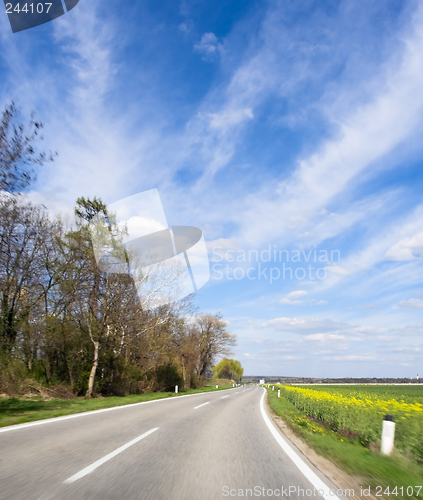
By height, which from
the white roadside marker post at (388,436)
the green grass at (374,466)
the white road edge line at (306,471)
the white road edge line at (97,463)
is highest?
the white roadside marker post at (388,436)

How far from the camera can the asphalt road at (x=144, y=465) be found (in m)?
3.68

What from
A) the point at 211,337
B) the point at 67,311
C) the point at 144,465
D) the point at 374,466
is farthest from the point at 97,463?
the point at 211,337

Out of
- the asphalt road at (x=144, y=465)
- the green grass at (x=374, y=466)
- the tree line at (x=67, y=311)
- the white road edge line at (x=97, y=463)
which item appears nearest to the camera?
the asphalt road at (x=144, y=465)

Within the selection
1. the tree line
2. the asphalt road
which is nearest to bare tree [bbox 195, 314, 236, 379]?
the tree line

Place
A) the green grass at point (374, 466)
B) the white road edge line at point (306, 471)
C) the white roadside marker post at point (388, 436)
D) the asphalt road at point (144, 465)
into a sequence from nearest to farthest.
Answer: the asphalt road at point (144, 465)
the white road edge line at point (306, 471)
the green grass at point (374, 466)
the white roadside marker post at point (388, 436)

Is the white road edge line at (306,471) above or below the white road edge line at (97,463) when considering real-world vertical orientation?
above

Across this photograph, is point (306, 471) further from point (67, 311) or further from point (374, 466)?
point (67, 311)

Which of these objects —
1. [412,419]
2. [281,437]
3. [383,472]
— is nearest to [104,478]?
[383,472]

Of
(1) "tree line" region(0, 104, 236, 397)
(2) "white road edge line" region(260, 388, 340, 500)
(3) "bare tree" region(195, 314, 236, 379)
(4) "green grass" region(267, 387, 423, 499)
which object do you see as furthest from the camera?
(3) "bare tree" region(195, 314, 236, 379)

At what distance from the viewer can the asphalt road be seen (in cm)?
368

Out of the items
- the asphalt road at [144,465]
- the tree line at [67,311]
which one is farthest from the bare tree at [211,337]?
the asphalt road at [144,465]

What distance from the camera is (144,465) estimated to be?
4672 millimetres

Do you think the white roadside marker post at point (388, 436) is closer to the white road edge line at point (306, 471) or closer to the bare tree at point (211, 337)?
the white road edge line at point (306, 471)

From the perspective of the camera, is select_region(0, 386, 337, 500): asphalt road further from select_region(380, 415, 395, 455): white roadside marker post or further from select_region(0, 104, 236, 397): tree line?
select_region(0, 104, 236, 397): tree line
